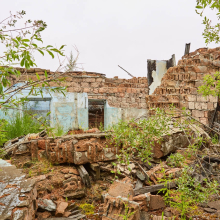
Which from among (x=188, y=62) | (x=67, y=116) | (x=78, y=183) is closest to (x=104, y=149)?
(x=78, y=183)

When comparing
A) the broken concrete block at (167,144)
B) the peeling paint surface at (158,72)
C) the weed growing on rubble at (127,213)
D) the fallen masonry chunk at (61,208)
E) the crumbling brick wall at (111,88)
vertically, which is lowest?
the fallen masonry chunk at (61,208)

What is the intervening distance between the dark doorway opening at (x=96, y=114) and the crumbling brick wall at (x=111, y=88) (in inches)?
22.2

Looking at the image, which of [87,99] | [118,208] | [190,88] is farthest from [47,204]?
[190,88]

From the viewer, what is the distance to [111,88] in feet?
28.3

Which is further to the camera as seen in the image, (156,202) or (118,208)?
(156,202)

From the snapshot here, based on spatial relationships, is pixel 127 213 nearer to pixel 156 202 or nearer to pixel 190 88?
pixel 156 202

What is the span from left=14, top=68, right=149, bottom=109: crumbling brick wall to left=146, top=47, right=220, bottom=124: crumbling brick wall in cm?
194

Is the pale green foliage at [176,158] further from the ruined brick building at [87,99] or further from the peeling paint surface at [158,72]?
the peeling paint surface at [158,72]

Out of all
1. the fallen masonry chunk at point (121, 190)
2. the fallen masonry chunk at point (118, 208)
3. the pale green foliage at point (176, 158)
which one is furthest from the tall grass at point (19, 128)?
the pale green foliage at point (176, 158)

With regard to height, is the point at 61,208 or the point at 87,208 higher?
the point at 61,208

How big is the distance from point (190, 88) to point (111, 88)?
3.35 m

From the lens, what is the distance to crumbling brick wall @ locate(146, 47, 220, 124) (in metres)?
6.65

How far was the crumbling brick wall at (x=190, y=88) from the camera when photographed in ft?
21.8

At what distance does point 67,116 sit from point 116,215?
573 cm
